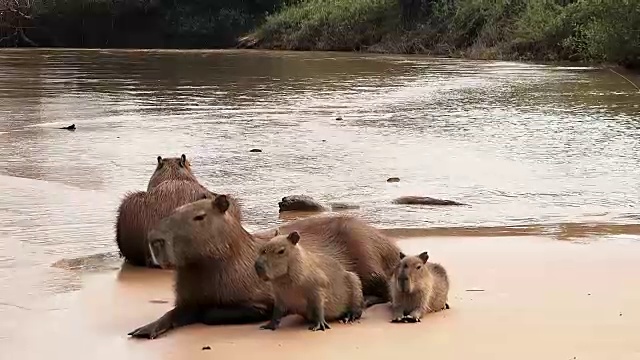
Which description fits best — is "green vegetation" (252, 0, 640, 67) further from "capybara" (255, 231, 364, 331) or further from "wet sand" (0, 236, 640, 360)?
"capybara" (255, 231, 364, 331)

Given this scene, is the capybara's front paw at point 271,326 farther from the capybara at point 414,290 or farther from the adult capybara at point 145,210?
the adult capybara at point 145,210

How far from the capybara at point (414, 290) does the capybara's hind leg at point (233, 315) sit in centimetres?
58

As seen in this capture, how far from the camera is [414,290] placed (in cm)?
473

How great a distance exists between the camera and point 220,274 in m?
4.71

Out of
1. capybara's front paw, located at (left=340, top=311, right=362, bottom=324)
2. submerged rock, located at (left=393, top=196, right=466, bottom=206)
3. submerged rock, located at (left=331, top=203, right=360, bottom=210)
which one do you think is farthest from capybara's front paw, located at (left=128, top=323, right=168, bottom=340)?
submerged rock, located at (left=393, top=196, right=466, bottom=206)

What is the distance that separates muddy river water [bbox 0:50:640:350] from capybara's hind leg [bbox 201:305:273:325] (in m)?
0.90

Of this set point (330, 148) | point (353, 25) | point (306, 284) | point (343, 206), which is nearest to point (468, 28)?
point (353, 25)

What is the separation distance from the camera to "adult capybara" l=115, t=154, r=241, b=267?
630 centimetres

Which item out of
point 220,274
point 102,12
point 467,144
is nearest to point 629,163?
point 467,144

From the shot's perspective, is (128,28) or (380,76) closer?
(380,76)

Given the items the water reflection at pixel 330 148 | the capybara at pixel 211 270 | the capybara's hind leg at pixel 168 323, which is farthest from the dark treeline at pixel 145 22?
the capybara's hind leg at pixel 168 323

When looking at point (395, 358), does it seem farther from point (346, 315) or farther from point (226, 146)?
point (226, 146)

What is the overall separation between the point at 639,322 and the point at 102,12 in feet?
167

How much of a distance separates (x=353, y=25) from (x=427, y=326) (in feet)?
128
